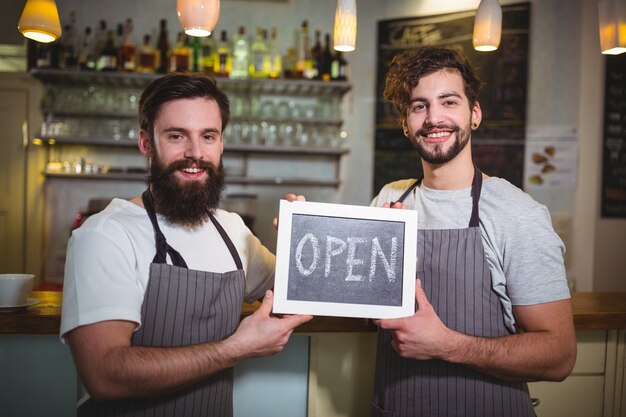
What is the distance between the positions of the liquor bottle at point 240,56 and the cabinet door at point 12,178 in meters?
1.83

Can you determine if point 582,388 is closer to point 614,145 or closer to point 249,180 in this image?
point 614,145

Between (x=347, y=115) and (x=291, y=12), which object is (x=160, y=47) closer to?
(x=291, y=12)

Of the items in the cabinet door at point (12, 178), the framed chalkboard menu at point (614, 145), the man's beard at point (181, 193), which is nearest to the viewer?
the man's beard at point (181, 193)

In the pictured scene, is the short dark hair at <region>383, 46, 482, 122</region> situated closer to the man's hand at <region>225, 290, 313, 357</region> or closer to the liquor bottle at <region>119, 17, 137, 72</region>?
the man's hand at <region>225, 290, 313, 357</region>

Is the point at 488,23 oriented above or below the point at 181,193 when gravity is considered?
above

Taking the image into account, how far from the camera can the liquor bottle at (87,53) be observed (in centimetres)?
400

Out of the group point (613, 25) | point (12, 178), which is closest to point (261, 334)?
point (613, 25)

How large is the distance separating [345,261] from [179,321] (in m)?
0.43

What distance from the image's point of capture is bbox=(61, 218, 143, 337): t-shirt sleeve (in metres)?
1.19

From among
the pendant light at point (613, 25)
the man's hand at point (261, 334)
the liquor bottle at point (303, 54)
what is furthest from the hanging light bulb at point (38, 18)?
the liquor bottle at point (303, 54)

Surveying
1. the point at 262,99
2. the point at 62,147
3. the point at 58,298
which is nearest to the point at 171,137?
the point at 58,298

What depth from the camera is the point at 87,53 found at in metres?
4.16

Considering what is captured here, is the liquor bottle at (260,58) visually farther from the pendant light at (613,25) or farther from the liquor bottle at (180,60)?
the pendant light at (613,25)

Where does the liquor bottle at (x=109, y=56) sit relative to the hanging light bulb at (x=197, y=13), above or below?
above
